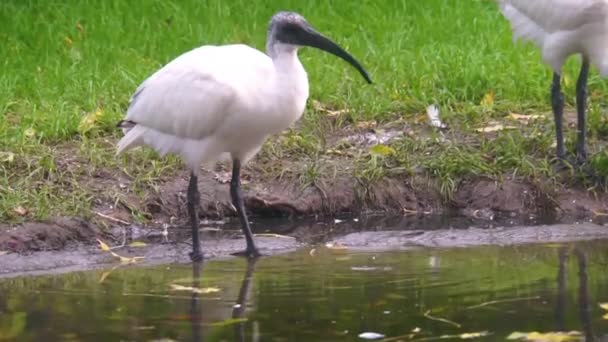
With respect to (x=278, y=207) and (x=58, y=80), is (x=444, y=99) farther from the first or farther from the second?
(x=58, y=80)

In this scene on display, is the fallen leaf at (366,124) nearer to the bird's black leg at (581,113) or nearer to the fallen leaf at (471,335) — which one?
the bird's black leg at (581,113)

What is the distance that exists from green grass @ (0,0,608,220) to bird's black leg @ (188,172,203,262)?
0.74 meters

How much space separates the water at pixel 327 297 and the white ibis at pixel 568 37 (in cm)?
140

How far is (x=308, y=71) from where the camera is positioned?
998 cm

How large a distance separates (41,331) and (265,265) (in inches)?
63.9

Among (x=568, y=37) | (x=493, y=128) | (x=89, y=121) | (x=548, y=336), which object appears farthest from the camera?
(x=493, y=128)

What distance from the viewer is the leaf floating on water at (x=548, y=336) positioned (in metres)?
5.52

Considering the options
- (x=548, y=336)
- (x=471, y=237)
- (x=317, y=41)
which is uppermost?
(x=317, y=41)

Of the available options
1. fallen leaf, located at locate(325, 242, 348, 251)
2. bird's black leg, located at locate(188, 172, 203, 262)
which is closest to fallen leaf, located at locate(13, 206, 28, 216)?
bird's black leg, located at locate(188, 172, 203, 262)

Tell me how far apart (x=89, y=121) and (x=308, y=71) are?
175 centimetres

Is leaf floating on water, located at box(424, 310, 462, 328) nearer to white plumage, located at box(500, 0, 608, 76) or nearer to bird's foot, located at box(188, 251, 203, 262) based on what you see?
bird's foot, located at box(188, 251, 203, 262)

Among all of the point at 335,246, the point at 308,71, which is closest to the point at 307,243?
the point at 335,246

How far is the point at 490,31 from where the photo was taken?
423 inches

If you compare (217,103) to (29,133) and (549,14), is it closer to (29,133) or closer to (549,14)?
(29,133)
